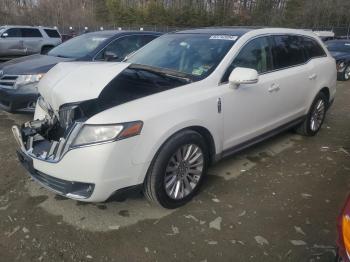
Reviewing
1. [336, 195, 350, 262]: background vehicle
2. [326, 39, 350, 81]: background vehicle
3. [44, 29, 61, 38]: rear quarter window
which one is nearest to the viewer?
[336, 195, 350, 262]: background vehicle

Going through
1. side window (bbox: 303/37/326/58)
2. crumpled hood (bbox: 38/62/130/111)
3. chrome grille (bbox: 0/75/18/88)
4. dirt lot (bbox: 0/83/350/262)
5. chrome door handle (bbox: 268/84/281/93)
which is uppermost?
side window (bbox: 303/37/326/58)

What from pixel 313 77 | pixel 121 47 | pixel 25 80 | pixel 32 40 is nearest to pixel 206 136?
pixel 313 77

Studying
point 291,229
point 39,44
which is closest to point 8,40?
point 39,44

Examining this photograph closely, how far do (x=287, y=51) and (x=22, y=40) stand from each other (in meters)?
12.7

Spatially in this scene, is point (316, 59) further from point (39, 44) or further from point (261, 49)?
point (39, 44)

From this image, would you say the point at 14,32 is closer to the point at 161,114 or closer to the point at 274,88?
the point at 274,88

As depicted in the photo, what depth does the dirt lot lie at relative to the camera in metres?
2.82

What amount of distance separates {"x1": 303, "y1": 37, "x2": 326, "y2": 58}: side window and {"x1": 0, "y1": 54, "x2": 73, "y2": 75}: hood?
13.3ft

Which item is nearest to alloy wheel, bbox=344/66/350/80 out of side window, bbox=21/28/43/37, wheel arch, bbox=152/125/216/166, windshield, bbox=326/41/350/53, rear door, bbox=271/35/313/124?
windshield, bbox=326/41/350/53

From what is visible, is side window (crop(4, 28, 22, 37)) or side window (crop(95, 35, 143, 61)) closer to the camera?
side window (crop(95, 35, 143, 61))

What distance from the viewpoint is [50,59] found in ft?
20.7

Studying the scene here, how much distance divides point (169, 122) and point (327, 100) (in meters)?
3.73

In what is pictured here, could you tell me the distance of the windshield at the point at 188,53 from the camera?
3672mm

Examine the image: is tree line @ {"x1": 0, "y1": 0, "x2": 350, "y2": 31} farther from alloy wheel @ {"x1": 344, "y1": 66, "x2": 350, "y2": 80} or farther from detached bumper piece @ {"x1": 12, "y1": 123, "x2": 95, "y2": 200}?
detached bumper piece @ {"x1": 12, "y1": 123, "x2": 95, "y2": 200}
